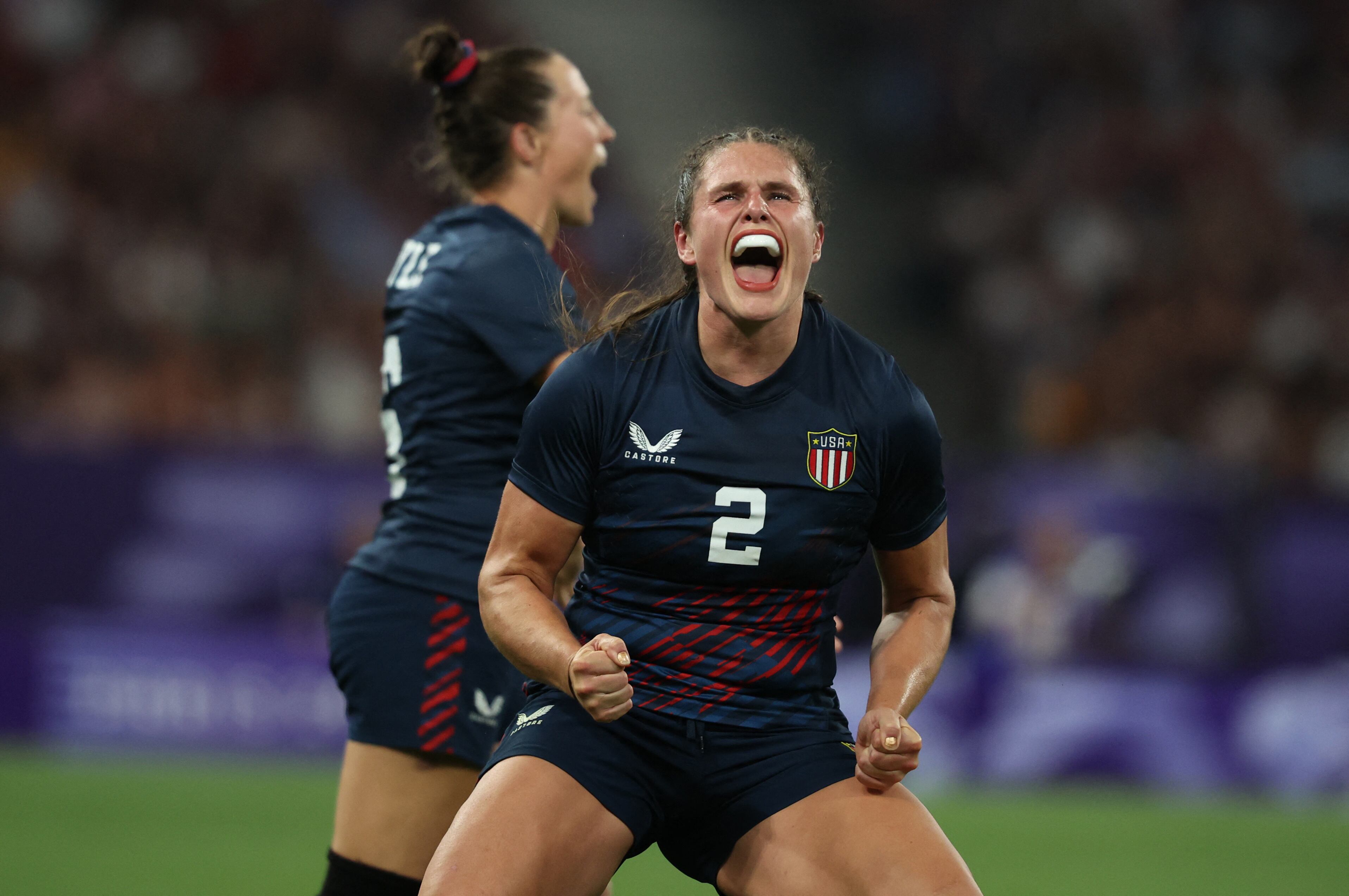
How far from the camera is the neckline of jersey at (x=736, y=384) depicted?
10.7 feet

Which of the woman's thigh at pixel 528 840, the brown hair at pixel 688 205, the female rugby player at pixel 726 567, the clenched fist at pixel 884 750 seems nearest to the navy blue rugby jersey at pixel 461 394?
the brown hair at pixel 688 205

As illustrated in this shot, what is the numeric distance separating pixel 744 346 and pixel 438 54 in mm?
1226

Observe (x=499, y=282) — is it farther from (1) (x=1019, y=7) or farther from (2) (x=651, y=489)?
(1) (x=1019, y=7)

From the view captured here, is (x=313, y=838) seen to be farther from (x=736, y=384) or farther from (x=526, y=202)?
(x=736, y=384)

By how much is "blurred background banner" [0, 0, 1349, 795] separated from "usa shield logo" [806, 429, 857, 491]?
3493 mm

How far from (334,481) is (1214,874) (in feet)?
18.2

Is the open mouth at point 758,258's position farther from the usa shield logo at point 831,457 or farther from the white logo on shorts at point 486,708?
the white logo on shorts at point 486,708

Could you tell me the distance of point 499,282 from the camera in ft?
12.1

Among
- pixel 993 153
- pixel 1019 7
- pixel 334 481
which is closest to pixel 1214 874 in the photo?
pixel 334 481

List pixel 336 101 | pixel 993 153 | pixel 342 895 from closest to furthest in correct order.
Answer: pixel 342 895 → pixel 336 101 → pixel 993 153

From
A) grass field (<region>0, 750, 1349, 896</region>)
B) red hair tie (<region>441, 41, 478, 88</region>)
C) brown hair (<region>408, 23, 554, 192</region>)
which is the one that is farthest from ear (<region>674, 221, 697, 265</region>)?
grass field (<region>0, 750, 1349, 896</region>)

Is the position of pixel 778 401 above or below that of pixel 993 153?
below

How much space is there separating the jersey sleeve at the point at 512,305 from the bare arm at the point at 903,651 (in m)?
0.90

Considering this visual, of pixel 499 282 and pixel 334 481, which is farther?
pixel 334 481
